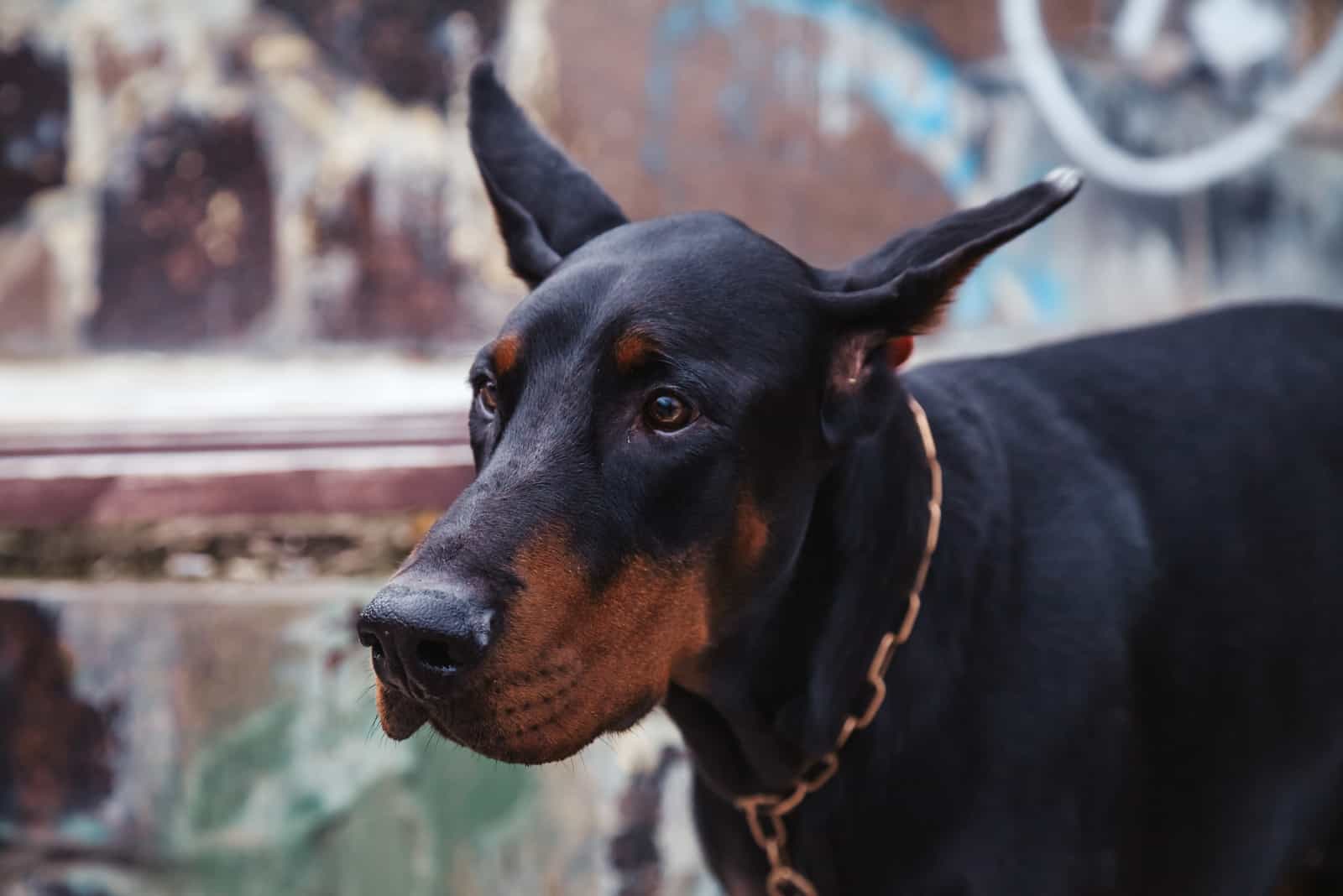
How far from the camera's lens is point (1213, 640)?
8.34 ft

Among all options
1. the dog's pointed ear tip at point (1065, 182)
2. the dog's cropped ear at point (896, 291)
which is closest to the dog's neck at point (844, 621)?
the dog's cropped ear at point (896, 291)

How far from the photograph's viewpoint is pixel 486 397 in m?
2.23

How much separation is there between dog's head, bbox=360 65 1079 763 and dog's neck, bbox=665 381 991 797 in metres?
0.08

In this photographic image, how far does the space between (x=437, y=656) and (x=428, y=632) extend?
0.22 ft

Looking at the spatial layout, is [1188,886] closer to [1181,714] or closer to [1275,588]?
[1181,714]

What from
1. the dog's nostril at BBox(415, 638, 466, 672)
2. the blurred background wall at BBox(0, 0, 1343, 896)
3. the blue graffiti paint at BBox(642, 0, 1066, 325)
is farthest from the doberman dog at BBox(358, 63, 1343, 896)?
the blue graffiti paint at BBox(642, 0, 1066, 325)

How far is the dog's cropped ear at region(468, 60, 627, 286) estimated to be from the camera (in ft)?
8.17

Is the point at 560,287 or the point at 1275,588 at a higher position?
the point at 560,287

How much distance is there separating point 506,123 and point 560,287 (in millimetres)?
733

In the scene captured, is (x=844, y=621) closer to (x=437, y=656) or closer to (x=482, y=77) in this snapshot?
(x=437, y=656)

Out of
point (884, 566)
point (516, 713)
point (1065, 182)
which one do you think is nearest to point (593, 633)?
point (516, 713)

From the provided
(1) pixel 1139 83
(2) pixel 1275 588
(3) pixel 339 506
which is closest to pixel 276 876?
(3) pixel 339 506

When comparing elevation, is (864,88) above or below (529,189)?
below

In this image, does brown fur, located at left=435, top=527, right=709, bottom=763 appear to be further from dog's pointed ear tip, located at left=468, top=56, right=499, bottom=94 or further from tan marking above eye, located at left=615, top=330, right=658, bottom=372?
dog's pointed ear tip, located at left=468, top=56, right=499, bottom=94
